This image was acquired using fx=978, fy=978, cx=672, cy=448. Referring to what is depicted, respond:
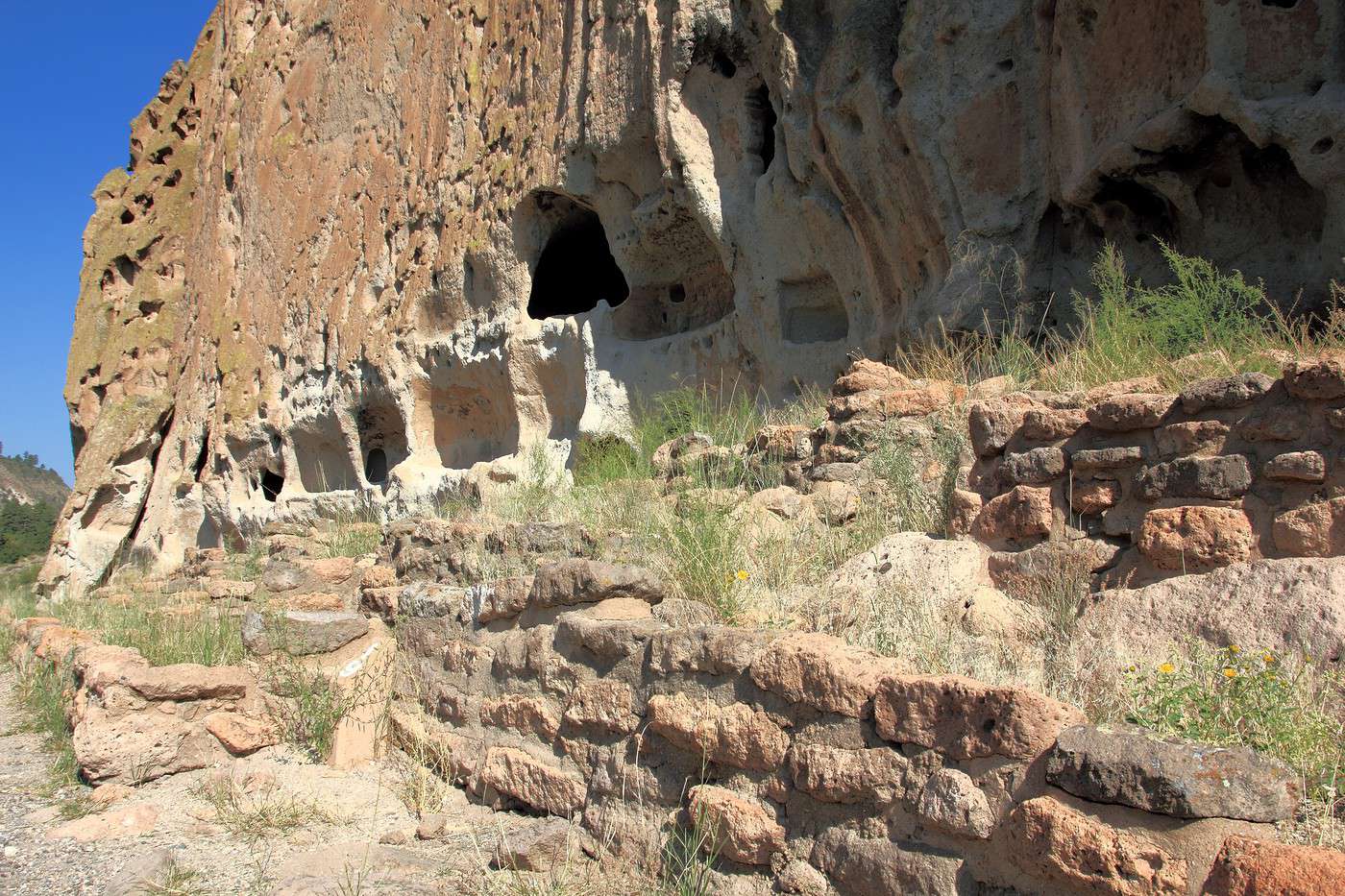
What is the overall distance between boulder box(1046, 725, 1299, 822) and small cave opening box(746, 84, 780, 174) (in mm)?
6777

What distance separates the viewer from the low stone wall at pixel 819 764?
62.9 inches

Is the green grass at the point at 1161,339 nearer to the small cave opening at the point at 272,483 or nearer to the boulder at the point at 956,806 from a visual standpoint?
the boulder at the point at 956,806

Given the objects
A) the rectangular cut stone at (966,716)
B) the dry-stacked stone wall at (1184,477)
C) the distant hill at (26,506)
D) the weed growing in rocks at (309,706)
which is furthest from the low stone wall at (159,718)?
the distant hill at (26,506)

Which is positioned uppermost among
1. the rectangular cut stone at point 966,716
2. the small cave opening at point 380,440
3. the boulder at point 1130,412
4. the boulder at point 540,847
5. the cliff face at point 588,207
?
the cliff face at point 588,207

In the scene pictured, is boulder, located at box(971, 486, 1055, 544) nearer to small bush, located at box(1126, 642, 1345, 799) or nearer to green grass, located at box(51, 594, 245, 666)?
small bush, located at box(1126, 642, 1345, 799)

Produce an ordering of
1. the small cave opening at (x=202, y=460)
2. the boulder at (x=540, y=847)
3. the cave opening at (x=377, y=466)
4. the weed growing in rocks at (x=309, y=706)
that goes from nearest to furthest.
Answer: the boulder at (x=540, y=847) < the weed growing in rocks at (x=309, y=706) < the cave opening at (x=377, y=466) < the small cave opening at (x=202, y=460)

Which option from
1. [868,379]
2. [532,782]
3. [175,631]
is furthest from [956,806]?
[175,631]

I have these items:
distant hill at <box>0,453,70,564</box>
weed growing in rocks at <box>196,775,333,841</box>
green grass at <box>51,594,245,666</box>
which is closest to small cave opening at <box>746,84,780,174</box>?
green grass at <box>51,594,245,666</box>

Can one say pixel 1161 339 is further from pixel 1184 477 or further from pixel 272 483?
pixel 272 483

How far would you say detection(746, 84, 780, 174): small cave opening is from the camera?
7.96 metres

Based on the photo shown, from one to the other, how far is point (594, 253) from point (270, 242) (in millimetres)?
4974

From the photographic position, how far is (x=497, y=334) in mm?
9914

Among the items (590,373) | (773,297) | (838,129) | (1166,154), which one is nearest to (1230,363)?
(1166,154)

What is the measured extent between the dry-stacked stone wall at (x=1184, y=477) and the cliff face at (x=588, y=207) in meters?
2.73
